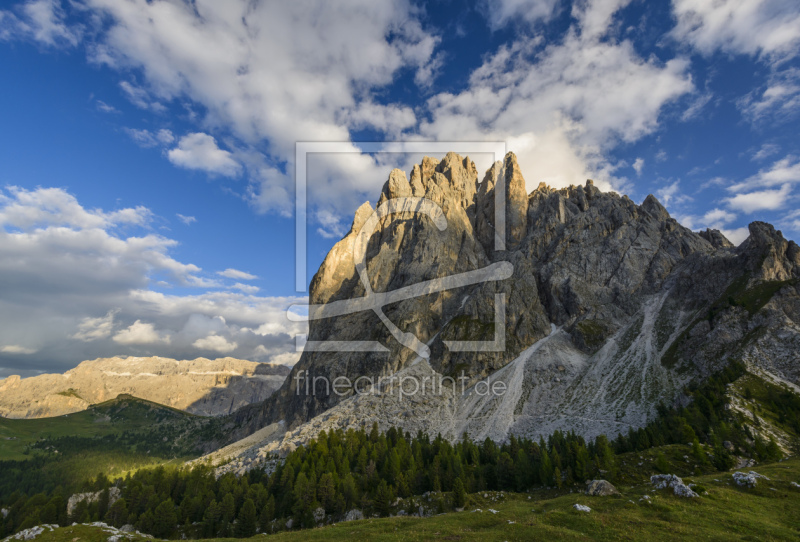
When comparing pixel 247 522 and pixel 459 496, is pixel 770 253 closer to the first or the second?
pixel 459 496

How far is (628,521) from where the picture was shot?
110 feet

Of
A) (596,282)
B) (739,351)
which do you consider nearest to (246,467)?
(739,351)

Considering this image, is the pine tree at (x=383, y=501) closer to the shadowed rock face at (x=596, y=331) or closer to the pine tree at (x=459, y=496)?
the pine tree at (x=459, y=496)

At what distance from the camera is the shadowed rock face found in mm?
109688

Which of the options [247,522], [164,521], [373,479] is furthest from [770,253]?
[164,521]

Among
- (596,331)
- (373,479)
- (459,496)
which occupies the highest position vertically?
(596,331)

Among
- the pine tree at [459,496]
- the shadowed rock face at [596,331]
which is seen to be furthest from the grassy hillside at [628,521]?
the shadowed rock face at [596,331]

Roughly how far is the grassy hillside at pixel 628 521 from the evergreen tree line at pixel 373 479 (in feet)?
68.0

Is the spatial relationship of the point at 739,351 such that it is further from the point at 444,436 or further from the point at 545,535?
the point at 545,535

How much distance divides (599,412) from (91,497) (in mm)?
150779

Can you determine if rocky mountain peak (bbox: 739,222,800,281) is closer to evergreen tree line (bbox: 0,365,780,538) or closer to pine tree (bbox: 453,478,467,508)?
evergreen tree line (bbox: 0,365,780,538)

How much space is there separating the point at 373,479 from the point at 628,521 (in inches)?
2331

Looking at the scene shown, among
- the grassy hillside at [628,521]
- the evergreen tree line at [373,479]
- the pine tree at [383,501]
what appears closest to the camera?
the grassy hillside at [628,521]

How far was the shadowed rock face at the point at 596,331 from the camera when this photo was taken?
10969 cm
